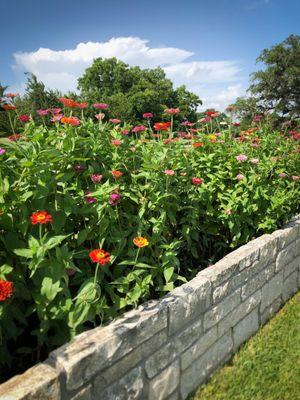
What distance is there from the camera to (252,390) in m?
2.32

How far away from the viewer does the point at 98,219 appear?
1.97 meters

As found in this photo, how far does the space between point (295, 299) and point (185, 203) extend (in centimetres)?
163

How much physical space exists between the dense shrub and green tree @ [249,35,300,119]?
29120 millimetres

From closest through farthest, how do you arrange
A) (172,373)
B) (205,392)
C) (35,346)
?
(35,346)
(172,373)
(205,392)

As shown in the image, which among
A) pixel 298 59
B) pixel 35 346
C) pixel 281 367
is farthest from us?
pixel 298 59

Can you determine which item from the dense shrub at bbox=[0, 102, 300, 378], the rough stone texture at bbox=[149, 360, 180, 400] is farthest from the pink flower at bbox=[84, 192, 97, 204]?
the rough stone texture at bbox=[149, 360, 180, 400]

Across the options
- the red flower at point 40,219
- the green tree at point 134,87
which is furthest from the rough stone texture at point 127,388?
the green tree at point 134,87

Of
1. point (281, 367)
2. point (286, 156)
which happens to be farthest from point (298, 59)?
point (281, 367)

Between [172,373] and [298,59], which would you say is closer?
[172,373]

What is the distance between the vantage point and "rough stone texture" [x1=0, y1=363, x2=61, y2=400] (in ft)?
4.37

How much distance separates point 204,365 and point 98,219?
122 centimetres

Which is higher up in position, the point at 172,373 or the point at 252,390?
the point at 172,373

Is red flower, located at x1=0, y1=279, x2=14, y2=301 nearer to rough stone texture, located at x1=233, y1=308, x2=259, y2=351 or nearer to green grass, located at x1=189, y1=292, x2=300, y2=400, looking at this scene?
green grass, located at x1=189, y1=292, x2=300, y2=400

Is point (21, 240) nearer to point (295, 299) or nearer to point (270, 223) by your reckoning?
point (270, 223)
